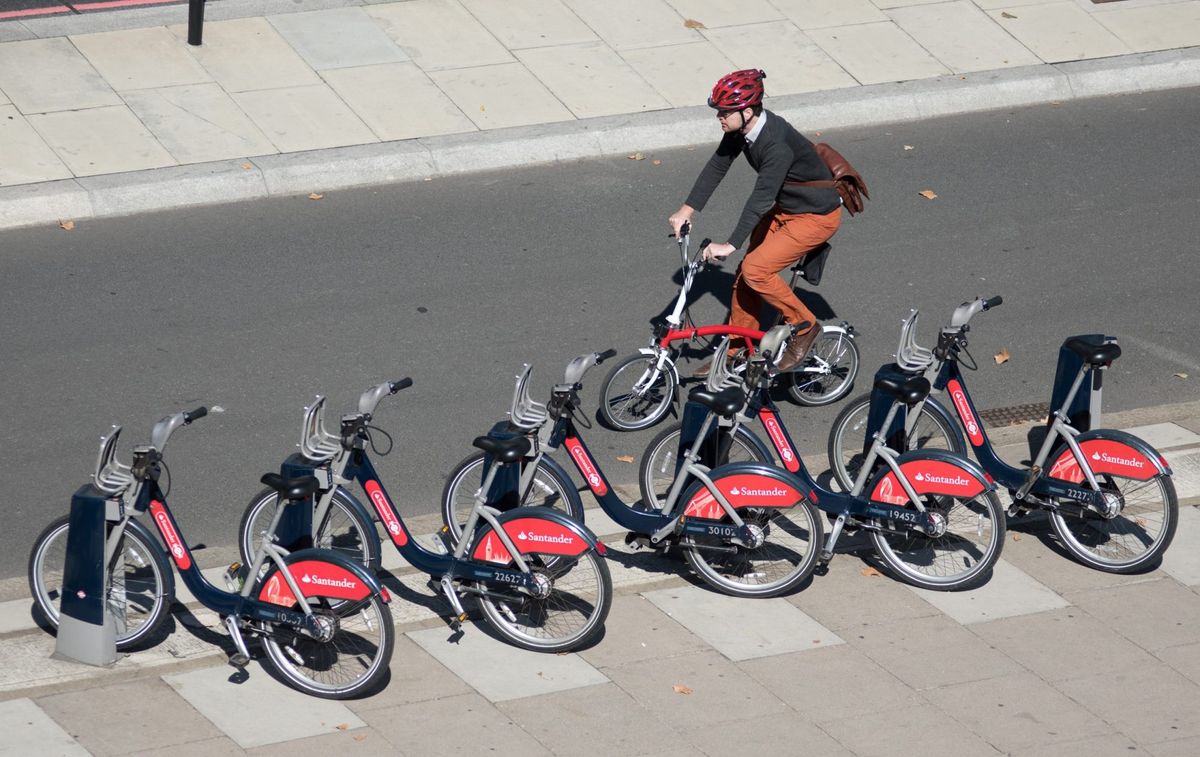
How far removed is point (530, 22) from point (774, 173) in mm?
6044

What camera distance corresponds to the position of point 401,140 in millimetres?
13008

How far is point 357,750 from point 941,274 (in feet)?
20.9

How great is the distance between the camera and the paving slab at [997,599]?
7.84 meters

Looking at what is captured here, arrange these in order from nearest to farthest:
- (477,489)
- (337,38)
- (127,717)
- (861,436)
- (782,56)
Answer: (127,717) → (477,489) → (861,436) → (337,38) → (782,56)

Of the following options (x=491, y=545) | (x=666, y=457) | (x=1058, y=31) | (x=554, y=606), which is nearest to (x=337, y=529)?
(x=491, y=545)

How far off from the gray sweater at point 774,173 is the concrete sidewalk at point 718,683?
2.39 meters

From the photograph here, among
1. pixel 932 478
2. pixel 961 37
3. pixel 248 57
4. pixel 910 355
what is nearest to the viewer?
pixel 932 478

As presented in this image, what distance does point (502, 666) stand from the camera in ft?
23.8

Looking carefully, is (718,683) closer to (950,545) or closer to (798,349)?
(950,545)

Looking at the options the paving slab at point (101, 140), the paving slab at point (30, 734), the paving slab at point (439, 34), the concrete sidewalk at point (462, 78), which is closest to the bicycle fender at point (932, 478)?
the paving slab at point (30, 734)

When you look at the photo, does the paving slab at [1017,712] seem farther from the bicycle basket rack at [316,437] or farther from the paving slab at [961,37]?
the paving slab at [961,37]

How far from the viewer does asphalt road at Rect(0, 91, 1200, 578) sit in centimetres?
927

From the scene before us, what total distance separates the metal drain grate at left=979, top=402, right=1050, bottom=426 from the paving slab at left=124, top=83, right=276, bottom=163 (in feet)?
19.7

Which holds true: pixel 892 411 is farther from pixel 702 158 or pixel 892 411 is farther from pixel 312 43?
pixel 312 43
